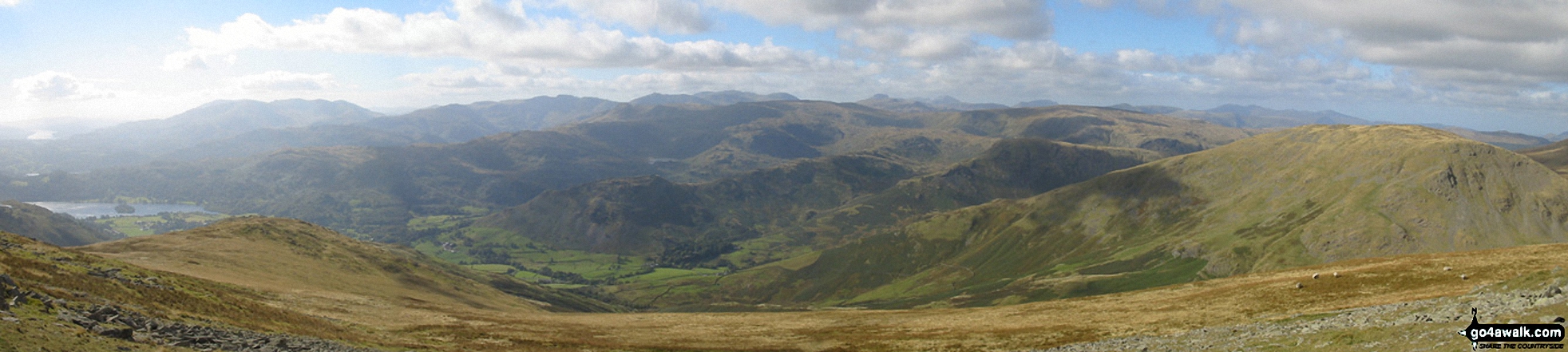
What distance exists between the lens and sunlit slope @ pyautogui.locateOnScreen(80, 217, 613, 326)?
80.6 metres

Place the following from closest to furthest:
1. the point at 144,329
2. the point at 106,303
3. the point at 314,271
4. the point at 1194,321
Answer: the point at 144,329 → the point at 106,303 → the point at 1194,321 → the point at 314,271

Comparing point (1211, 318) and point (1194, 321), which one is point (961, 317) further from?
point (1211, 318)

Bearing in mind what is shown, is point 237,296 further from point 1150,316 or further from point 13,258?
point 1150,316

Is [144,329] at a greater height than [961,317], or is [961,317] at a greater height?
[144,329]

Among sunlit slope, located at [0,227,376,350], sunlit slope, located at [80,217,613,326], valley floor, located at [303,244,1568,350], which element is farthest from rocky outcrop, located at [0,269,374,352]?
sunlit slope, located at [80,217,613,326]

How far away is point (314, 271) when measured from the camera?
378ft

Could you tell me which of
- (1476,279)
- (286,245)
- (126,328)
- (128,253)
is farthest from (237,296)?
(1476,279)

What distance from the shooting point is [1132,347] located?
5312 centimetres

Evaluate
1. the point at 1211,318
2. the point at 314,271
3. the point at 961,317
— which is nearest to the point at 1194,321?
the point at 1211,318

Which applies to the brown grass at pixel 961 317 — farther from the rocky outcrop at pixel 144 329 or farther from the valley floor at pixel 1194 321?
the rocky outcrop at pixel 144 329

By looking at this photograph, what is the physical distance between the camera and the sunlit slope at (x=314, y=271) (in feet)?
265

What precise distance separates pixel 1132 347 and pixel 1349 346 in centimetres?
1624

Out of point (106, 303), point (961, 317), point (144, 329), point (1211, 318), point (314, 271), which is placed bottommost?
point (961, 317)

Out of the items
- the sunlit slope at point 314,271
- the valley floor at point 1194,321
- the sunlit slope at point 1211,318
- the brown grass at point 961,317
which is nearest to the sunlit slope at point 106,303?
the brown grass at point 961,317
